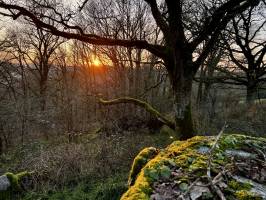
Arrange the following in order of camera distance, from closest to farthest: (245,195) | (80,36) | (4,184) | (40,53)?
(245,195), (80,36), (4,184), (40,53)

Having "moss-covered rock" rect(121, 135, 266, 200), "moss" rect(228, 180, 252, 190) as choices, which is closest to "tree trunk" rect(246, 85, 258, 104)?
"moss-covered rock" rect(121, 135, 266, 200)

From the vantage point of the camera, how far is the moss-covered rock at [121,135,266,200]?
1.73 metres

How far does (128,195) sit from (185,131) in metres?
8.19

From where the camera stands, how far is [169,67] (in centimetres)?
970

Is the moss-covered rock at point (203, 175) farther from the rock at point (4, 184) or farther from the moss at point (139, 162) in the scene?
the rock at point (4, 184)

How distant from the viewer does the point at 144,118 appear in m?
19.1

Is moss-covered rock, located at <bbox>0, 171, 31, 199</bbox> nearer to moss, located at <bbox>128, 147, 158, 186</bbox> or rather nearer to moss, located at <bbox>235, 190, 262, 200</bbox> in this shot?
moss, located at <bbox>128, 147, 158, 186</bbox>

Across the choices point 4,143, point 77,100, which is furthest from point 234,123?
point 4,143

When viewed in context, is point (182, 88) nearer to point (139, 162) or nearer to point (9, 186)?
point (9, 186)

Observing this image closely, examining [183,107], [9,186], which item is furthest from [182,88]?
[9,186]

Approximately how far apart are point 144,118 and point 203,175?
17163 mm

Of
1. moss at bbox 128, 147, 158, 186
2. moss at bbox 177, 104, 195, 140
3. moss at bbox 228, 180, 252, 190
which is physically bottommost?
moss at bbox 177, 104, 195, 140

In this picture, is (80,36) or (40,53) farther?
(40,53)

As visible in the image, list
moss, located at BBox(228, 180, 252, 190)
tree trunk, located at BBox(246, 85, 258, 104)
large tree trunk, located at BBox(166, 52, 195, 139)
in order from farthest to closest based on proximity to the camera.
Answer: tree trunk, located at BBox(246, 85, 258, 104) < large tree trunk, located at BBox(166, 52, 195, 139) < moss, located at BBox(228, 180, 252, 190)
